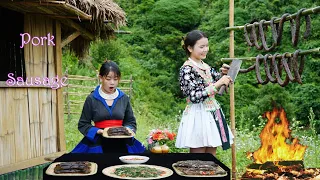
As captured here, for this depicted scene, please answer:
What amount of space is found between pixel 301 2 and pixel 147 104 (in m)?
7.49

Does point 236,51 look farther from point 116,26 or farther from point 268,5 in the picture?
point 116,26

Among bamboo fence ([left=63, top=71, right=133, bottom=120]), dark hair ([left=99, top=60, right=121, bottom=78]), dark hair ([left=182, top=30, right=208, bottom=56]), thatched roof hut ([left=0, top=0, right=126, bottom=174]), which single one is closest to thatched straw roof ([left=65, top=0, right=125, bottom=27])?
thatched roof hut ([left=0, top=0, right=126, bottom=174])

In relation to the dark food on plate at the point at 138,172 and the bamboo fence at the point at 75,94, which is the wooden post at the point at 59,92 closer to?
the dark food on plate at the point at 138,172

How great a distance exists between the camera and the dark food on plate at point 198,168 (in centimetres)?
271

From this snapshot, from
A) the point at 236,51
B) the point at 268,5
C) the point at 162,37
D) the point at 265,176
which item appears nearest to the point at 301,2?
the point at 268,5

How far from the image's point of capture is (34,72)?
582 centimetres

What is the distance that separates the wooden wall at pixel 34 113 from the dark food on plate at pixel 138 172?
9.02ft

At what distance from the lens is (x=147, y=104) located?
60.5ft

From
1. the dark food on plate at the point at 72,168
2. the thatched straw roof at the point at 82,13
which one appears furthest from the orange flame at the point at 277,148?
the thatched straw roof at the point at 82,13

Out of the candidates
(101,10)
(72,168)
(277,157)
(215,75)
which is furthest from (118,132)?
(101,10)

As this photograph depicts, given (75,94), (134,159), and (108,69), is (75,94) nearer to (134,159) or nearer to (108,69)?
(108,69)

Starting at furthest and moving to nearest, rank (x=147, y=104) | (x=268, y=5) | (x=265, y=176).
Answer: (x=147, y=104), (x=268, y=5), (x=265, y=176)

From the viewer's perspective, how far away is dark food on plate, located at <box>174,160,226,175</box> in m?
2.71

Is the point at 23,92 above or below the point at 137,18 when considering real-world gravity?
below
